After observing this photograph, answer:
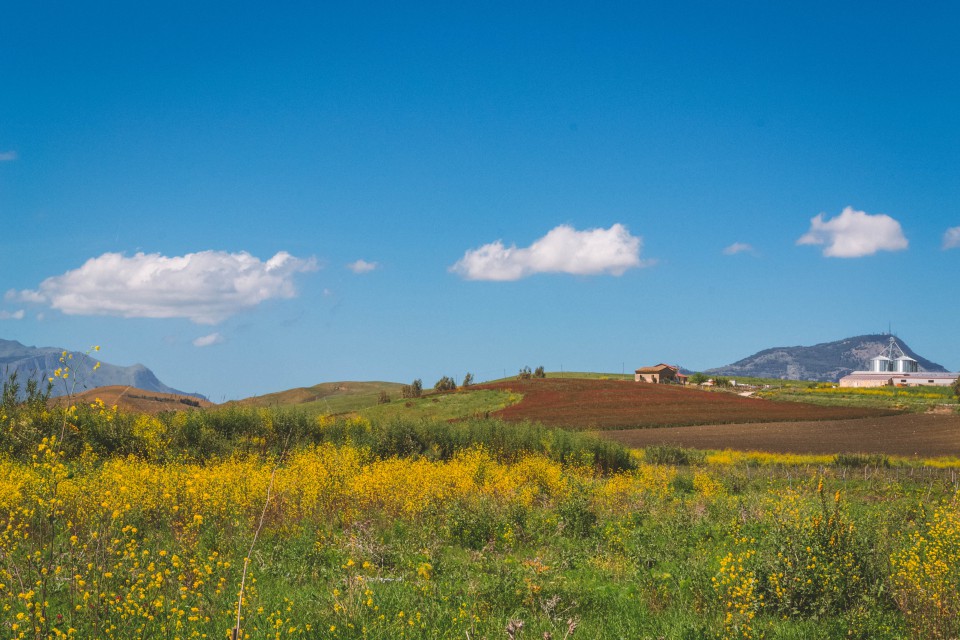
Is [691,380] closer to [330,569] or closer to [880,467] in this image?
[880,467]

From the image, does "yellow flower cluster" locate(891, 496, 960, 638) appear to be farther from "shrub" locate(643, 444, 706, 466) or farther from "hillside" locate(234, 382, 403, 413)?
"hillside" locate(234, 382, 403, 413)

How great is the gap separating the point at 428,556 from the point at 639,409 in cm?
4764

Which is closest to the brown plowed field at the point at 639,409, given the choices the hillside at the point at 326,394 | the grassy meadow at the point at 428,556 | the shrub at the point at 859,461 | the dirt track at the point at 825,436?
the dirt track at the point at 825,436

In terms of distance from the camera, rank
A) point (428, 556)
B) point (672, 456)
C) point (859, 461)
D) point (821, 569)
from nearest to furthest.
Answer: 1. point (821, 569)
2. point (428, 556)
3. point (859, 461)
4. point (672, 456)

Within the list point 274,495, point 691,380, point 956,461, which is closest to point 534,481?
point 274,495

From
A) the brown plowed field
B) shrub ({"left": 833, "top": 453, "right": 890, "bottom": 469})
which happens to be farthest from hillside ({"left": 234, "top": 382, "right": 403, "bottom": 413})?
shrub ({"left": 833, "top": 453, "right": 890, "bottom": 469})

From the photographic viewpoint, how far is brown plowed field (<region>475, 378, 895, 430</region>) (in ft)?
166

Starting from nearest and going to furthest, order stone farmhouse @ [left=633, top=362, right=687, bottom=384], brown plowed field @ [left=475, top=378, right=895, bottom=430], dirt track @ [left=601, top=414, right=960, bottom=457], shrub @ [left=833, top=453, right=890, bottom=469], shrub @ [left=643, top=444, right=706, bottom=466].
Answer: shrub @ [left=833, top=453, right=890, bottom=469], shrub @ [left=643, top=444, right=706, bottom=466], dirt track @ [left=601, top=414, right=960, bottom=457], brown plowed field @ [left=475, top=378, right=895, bottom=430], stone farmhouse @ [left=633, top=362, right=687, bottom=384]

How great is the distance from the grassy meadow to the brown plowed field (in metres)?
30.9

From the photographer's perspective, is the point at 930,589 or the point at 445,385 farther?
the point at 445,385

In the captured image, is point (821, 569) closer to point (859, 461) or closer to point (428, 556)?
point (428, 556)

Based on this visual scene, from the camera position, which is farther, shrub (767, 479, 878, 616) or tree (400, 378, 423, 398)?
tree (400, 378, 423, 398)

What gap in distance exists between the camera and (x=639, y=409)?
55.2 m

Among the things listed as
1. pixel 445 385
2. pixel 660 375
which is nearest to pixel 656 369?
pixel 660 375
